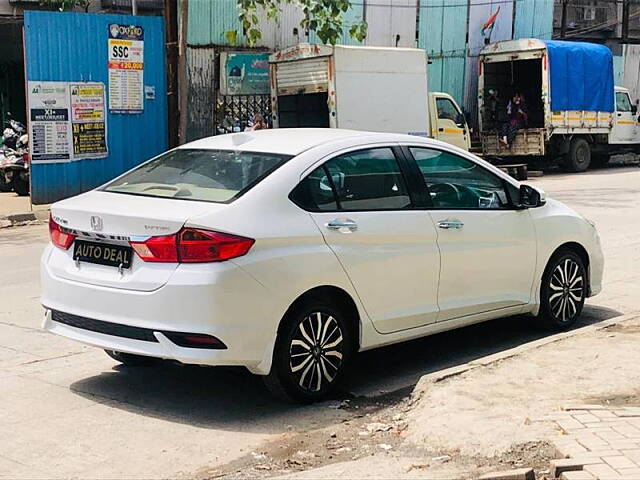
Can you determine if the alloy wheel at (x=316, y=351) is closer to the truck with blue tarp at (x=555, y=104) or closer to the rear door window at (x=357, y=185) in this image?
the rear door window at (x=357, y=185)

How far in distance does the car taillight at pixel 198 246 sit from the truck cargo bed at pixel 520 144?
20151 mm

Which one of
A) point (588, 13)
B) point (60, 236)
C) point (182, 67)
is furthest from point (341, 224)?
point (588, 13)

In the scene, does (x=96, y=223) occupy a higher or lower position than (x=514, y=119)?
lower

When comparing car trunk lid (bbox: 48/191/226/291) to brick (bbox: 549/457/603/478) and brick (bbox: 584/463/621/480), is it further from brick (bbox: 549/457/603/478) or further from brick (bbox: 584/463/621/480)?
brick (bbox: 584/463/621/480)

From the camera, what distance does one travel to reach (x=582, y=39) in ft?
113

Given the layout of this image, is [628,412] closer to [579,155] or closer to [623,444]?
[623,444]

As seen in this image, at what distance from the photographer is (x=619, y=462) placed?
4145mm

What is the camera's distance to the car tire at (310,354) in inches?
211

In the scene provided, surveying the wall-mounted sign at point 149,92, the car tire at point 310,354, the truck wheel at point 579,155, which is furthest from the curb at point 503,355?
the truck wheel at point 579,155

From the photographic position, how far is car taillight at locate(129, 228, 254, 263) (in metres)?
5.05

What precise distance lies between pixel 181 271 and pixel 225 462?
1.06 metres

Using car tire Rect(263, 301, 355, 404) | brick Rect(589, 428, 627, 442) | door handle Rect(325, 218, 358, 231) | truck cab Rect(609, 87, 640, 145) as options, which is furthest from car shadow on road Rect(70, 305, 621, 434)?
truck cab Rect(609, 87, 640, 145)

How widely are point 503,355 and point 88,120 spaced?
41.4 ft

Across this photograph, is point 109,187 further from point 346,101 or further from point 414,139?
point 346,101
